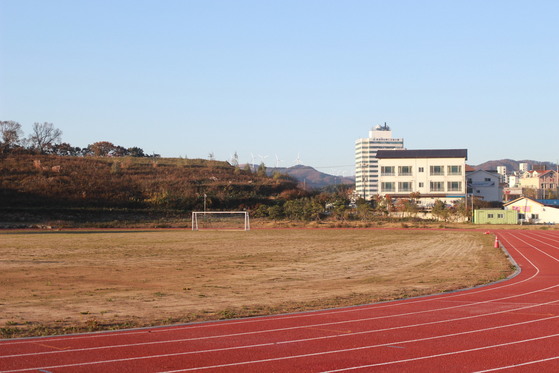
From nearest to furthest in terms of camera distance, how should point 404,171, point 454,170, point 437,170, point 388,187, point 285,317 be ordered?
point 285,317, point 454,170, point 437,170, point 404,171, point 388,187

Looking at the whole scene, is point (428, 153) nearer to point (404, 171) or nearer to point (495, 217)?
point (404, 171)

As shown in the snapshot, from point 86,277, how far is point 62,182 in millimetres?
76143

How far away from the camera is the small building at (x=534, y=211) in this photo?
251ft

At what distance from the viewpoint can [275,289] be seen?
20.2 meters

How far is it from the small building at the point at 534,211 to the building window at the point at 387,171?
28106 mm

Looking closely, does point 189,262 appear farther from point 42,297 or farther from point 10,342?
point 10,342

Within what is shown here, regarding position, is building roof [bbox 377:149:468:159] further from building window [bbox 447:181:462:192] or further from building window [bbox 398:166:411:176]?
building window [bbox 447:181:462:192]

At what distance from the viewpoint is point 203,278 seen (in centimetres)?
2377

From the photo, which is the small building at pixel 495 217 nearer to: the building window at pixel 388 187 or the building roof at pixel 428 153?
the building roof at pixel 428 153

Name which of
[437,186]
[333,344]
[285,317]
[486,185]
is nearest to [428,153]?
[437,186]

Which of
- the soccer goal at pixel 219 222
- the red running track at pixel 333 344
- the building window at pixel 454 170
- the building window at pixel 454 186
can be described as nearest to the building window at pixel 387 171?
the building window at pixel 454 170

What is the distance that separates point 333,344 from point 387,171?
98.4 meters

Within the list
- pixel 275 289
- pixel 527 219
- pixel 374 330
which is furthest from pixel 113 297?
pixel 527 219

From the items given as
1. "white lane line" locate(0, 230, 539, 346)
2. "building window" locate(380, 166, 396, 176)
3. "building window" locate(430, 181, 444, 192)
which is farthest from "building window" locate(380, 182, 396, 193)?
"white lane line" locate(0, 230, 539, 346)
